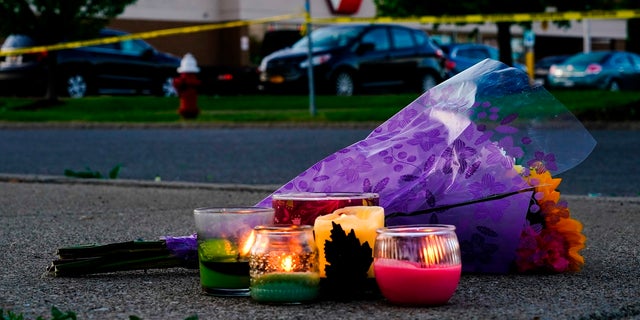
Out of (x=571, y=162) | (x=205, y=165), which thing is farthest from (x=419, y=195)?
(x=205, y=165)

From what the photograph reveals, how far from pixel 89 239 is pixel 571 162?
216cm

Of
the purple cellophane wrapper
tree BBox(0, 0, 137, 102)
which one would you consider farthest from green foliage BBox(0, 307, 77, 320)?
tree BBox(0, 0, 137, 102)

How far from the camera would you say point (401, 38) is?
22438mm

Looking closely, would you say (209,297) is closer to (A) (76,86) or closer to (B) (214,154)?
(B) (214,154)

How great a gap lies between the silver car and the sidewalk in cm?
2133

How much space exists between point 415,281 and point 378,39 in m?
18.8

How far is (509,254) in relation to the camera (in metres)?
4.15

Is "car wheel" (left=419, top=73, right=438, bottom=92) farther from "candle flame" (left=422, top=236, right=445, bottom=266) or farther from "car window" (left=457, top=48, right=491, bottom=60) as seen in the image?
"candle flame" (left=422, top=236, right=445, bottom=266)

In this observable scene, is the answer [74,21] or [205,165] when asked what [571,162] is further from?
[74,21]

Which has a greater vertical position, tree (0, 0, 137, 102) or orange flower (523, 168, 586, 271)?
tree (0, 0, 137, 102)

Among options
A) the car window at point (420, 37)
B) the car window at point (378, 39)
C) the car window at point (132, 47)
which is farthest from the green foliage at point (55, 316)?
the car window at point (132, 47)

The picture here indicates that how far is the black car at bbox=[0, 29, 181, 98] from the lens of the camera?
2180 cm

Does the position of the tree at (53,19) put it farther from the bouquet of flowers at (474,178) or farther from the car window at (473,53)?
the bouquet of flowers at (474,178)

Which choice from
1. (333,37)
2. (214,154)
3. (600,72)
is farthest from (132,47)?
(214,154)
